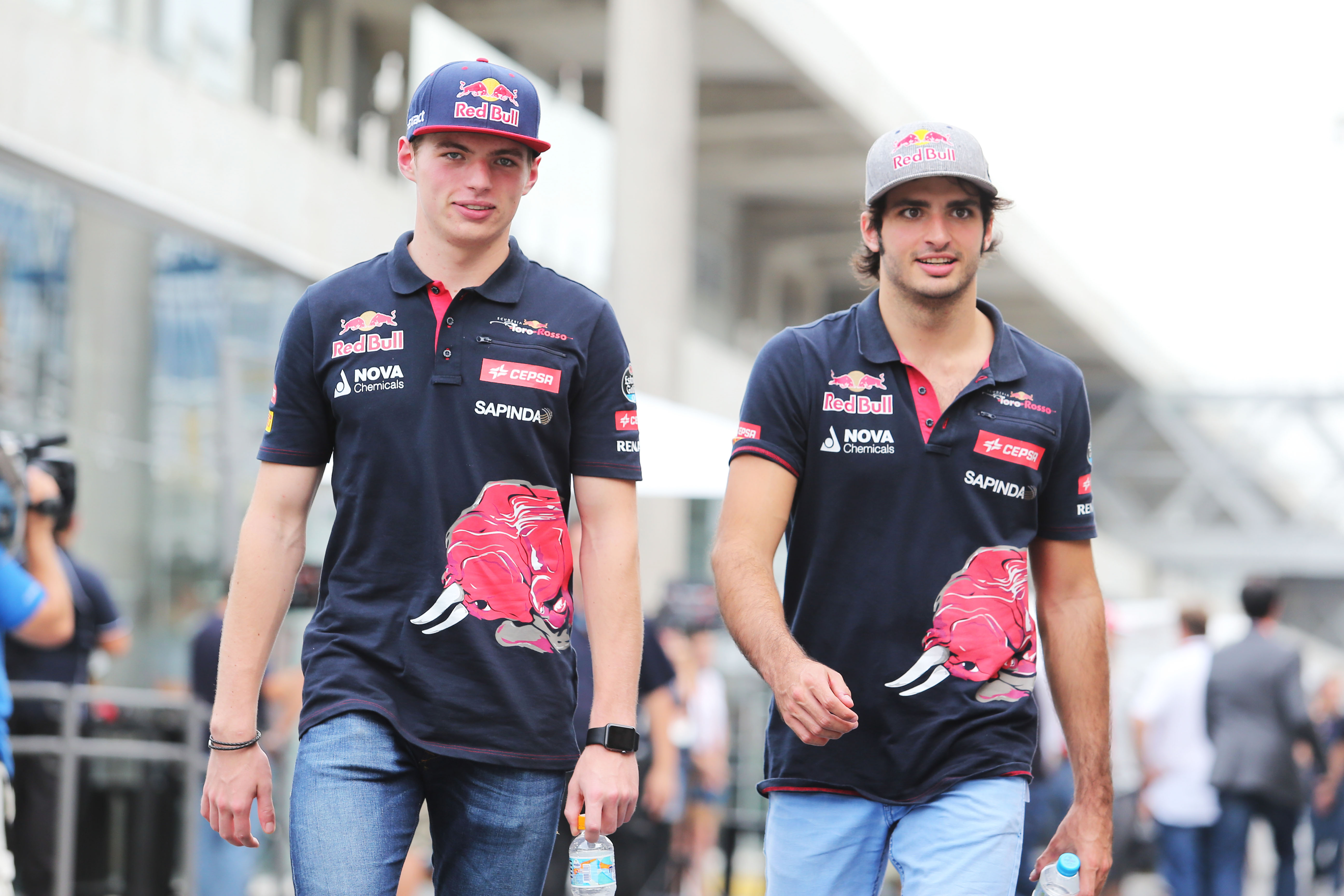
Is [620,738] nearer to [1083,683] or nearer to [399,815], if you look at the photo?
[399,815]

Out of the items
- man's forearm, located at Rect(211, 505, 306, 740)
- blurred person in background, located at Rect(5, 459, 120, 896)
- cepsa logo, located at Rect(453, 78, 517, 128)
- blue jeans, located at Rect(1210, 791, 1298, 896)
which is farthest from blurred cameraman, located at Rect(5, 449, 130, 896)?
blue jeans, located at Rect(1210, 791, 1298, 896)

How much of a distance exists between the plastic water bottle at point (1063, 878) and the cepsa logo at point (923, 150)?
1.59 metres

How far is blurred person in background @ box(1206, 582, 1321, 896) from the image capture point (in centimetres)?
938

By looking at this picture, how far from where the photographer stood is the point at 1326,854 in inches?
561

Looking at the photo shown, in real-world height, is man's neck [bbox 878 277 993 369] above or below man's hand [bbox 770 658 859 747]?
above

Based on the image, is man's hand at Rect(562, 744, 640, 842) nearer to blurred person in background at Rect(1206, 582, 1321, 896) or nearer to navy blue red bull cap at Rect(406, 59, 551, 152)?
navy blue red bull cap at Rect(406, 59, 551, 152)

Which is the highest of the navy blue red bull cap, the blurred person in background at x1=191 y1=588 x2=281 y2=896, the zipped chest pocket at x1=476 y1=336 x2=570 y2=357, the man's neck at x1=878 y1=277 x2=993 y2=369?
the navy blue red bull cap

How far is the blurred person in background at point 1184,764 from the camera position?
9648 mm

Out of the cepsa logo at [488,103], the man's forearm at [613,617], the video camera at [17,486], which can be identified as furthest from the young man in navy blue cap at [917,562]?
the video camera at [17,486]

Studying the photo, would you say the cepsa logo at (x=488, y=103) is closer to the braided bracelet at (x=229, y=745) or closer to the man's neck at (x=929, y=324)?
the man's neck at (x=929, y=324)

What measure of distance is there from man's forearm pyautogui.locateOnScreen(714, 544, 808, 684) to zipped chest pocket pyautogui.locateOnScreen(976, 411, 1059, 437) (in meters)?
0.61

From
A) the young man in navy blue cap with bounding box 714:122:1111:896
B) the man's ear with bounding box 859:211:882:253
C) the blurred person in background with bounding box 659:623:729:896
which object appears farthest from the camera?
the blurred person in background with bounding box 659:623:729:896

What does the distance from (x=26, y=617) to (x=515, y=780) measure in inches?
87.4

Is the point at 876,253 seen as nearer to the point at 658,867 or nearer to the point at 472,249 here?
the point at 472,249
